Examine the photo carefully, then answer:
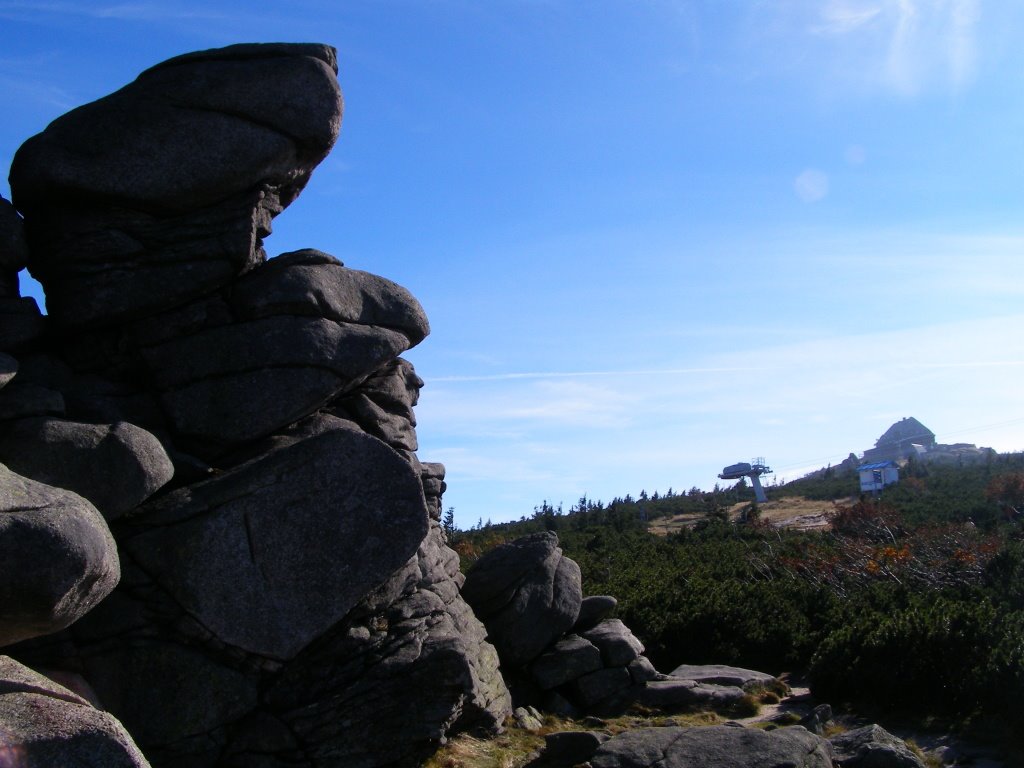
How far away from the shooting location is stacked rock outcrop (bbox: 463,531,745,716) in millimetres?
17203

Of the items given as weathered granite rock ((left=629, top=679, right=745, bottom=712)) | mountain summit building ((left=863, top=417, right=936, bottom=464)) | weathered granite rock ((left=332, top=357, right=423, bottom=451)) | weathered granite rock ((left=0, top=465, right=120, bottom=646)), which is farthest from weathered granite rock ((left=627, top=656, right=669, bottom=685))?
mountain summit building ((left=863, top=417, right=936, bottom=464))

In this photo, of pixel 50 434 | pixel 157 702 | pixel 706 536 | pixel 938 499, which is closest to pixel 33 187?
pixel 50 434

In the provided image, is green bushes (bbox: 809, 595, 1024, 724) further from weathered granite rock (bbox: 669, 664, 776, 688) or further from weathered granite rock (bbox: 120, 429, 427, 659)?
weathered granite rock (bbox: 120, 429, 427, 659)

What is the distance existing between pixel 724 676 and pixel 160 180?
44.2 ft

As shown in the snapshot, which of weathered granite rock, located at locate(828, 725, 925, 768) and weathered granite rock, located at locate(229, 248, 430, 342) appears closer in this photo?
weathered granite rock, located at locate(828, 725, 925, 768)

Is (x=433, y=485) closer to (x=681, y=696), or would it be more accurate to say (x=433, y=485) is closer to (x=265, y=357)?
(x=265, y=357)

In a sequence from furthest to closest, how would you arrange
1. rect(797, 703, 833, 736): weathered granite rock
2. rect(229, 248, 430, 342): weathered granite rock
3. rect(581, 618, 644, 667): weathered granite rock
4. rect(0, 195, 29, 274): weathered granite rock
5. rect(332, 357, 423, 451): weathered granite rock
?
rect(581, 618, 644, 667): weathered granite rock
rect(797, 703, 833, 736): weathered granite rock
rect(332, 357, 423, 451): weathered granite rock
rect(229, 248, 430, 342): weathered granite rock
rect(0, 195, 29, 274): weathered granite rock

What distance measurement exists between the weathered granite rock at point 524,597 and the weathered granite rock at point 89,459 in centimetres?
736

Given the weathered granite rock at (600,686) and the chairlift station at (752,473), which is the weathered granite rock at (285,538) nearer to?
the weathered granite rock at (600,686)

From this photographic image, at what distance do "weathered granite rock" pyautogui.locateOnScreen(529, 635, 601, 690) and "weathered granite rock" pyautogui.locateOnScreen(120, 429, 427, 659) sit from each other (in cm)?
552

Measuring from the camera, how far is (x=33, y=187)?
44.9 feet

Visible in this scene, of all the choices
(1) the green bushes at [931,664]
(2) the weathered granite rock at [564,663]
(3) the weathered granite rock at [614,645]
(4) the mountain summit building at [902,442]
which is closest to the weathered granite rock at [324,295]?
(2) the weathered granite rock at [564,663]

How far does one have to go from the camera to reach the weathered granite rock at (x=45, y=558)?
9.02 metres

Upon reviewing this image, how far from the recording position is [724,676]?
61.2ft
